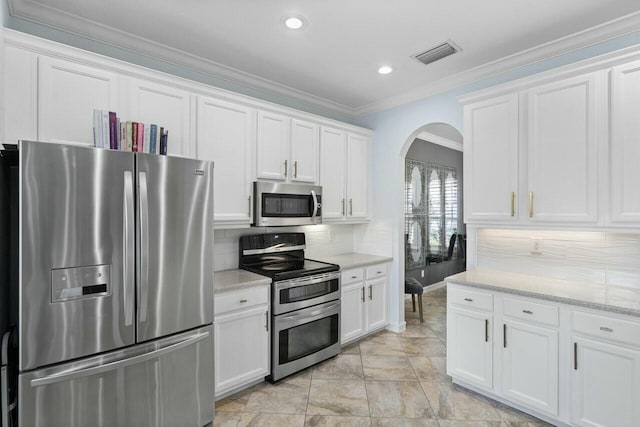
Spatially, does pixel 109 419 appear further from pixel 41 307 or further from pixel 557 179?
pixel 557 179

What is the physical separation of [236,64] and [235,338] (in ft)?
7.90

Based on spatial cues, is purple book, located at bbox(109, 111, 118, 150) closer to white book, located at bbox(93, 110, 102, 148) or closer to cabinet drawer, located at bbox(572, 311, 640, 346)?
white book, located at bbox(93, 110, 102, 148)

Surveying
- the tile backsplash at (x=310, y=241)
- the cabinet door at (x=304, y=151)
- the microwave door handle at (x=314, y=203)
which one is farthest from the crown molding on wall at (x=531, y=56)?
the tile backsplash at (x=310, y=241)

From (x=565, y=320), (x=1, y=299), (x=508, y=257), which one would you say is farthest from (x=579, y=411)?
(x=1, y=299)

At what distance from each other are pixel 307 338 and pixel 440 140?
14.5ft

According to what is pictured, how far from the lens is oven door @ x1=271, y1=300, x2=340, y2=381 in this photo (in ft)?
8.98

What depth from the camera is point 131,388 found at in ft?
5.85

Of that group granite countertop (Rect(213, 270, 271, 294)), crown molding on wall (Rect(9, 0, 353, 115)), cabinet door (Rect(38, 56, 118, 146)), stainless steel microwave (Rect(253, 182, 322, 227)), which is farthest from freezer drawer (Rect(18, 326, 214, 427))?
crown molding on wall (Rect(9, 0, 353, 115))

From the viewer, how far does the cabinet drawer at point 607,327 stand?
187 centimetres

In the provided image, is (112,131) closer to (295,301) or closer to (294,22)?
(294,22)

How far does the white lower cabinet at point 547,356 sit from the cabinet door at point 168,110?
2.45 m

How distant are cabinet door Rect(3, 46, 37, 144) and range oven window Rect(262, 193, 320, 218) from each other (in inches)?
63.9

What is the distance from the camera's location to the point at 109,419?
67.1 inches

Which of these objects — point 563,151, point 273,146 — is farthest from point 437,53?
point 273,146
